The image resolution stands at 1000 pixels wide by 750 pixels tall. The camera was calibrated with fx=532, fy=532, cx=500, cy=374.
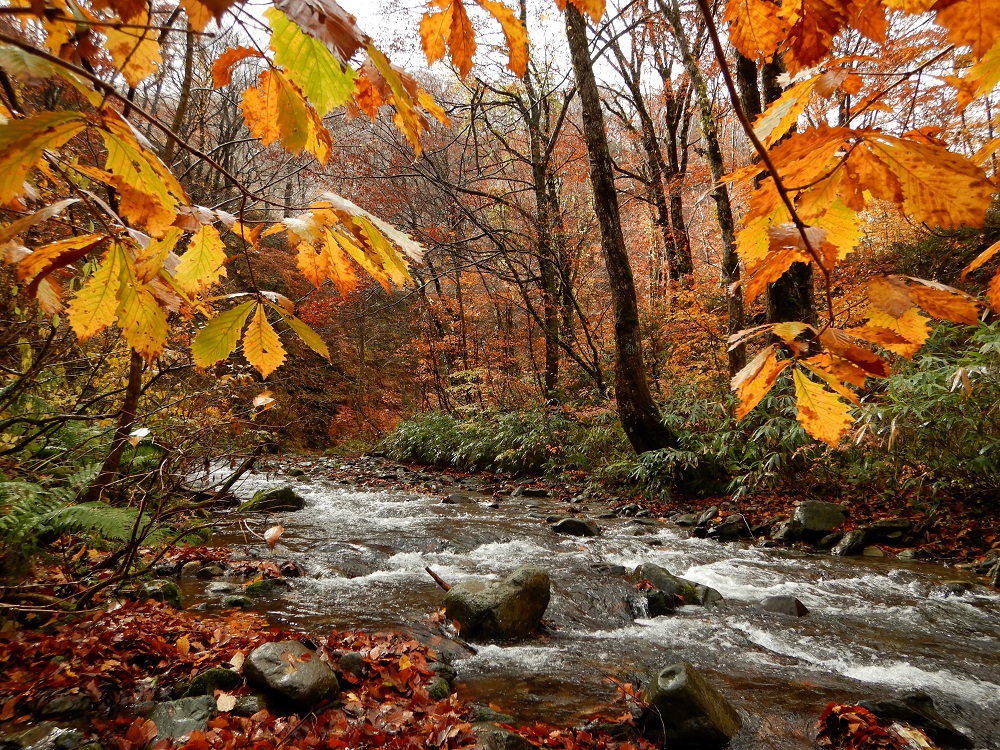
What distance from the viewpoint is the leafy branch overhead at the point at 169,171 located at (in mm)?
695

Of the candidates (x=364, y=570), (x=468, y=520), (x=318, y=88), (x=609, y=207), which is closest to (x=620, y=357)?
(x=609, y=207)

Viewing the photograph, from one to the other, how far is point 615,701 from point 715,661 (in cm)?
85

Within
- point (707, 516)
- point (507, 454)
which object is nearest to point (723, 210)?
point (707, 516)

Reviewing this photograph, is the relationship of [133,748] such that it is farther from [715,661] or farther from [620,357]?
[620,357]

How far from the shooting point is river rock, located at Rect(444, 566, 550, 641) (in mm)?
3379

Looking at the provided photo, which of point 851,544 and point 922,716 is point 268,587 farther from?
point 851,544

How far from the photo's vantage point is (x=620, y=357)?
286 inches

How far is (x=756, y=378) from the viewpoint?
878 mm

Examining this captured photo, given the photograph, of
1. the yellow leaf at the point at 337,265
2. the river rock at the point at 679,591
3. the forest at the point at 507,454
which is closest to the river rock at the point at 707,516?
the forest at the point at 507,454

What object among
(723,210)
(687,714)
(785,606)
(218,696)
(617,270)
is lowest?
(785,606)

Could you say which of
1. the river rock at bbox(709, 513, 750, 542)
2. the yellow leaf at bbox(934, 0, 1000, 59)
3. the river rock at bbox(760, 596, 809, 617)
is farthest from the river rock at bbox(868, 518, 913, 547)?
the yellow leaf at bbox(934, 0, 1000, 59)

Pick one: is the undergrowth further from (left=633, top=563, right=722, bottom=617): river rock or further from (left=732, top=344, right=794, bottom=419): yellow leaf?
(left=732, top=344, right=794, bottom=419): yellow leaf

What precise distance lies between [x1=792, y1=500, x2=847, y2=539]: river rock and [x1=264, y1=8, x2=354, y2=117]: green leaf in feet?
19.0

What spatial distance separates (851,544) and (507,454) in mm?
6056
